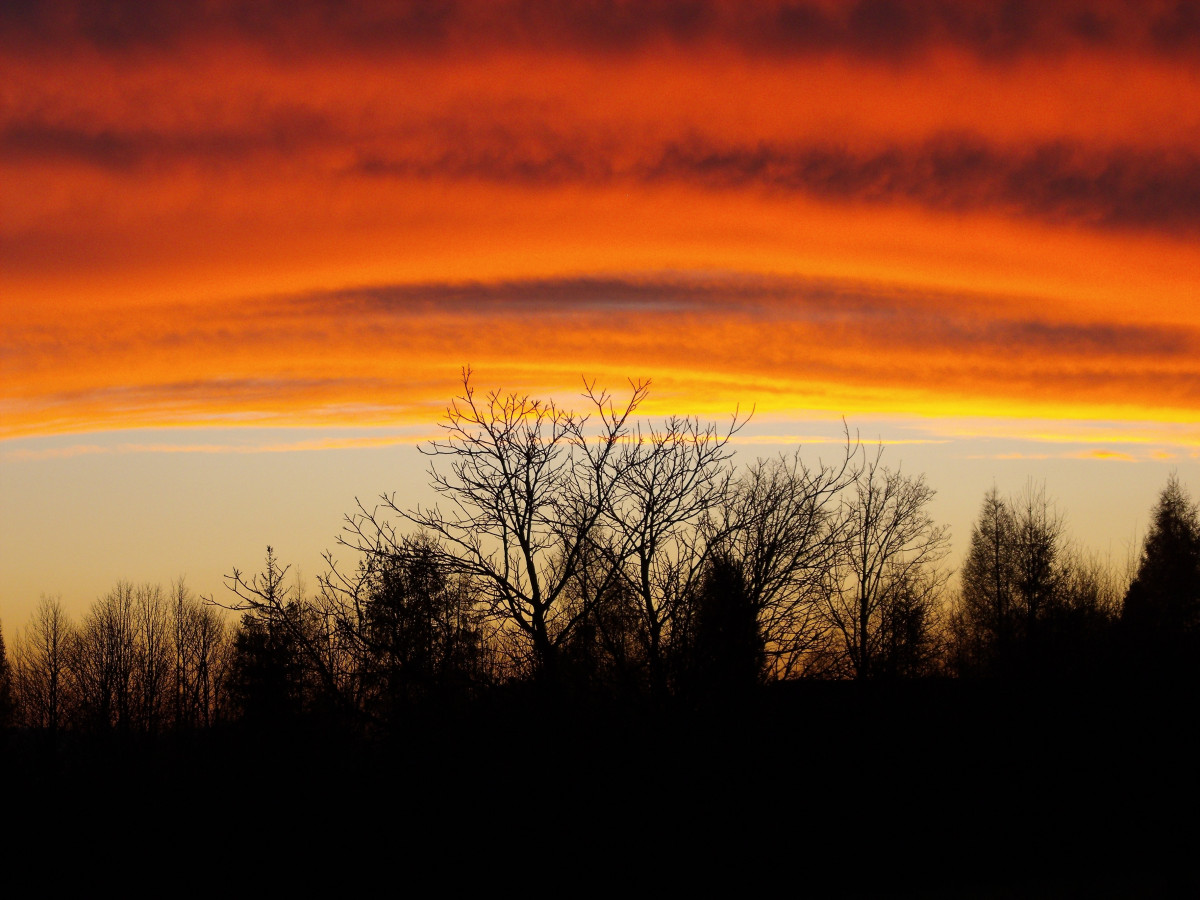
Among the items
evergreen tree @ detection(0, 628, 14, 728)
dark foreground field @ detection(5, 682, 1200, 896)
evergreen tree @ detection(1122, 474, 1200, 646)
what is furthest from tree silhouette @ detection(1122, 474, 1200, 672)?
evergreen tree @ detection(0, 628, 14, 728)

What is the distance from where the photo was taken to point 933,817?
20.2 metres

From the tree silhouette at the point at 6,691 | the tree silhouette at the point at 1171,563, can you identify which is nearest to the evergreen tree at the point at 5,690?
the tree silhouette at the point at 6,691

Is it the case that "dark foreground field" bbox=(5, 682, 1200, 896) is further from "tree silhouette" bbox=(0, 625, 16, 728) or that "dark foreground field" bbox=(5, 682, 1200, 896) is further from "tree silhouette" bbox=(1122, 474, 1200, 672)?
"tree silhouette" bbox=(0, 625, 16, 728)

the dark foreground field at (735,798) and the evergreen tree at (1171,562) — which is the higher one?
the evergreen tree at (1171,562)

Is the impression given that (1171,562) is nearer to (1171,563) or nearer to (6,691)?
(1171,563)

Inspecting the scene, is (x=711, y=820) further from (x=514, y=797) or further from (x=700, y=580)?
(x=700, y=580)

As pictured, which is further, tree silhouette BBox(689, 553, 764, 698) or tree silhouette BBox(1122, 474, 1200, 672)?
tree silhouette BBox(1122, 474, 1200, 672)

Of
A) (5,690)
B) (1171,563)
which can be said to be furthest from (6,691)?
(1171,563)

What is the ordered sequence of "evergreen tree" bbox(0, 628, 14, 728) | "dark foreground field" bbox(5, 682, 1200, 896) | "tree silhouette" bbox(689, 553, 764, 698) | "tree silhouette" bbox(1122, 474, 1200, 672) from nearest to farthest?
"tree silhouette" bbox(689, 553, 764, 698)
"dark foreground field" bbox(5, 682, 1200, 896)
"tree silhouette" bbox(1122, 474, 1200, 672)
"evergreen tree" bbox(0, 628, 14, 728)

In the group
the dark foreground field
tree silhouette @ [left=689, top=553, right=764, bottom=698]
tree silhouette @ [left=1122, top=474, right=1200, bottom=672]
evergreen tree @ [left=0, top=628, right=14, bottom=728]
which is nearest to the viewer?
tree silhouette @ [left=689, top=553, right=764, bottom=698]

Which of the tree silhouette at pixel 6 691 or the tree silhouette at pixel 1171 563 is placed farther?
the tree silhouette at pixel 6 691

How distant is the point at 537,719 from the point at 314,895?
7.52m

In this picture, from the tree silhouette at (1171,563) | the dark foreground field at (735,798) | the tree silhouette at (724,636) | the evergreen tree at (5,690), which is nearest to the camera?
the tree silhouette at (724,636)

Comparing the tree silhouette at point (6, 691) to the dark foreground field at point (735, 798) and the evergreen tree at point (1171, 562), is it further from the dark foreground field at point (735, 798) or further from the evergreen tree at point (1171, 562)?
the evergreen tree at point (1171, 562)
